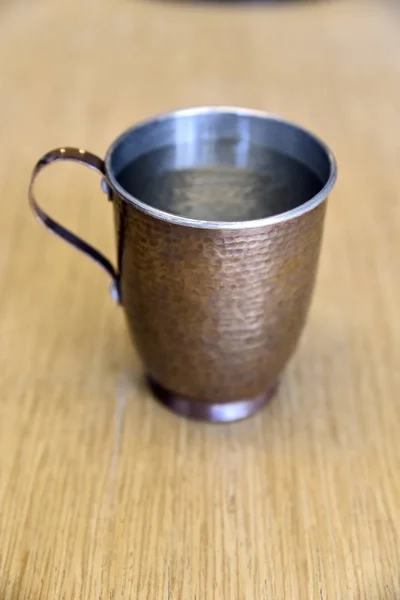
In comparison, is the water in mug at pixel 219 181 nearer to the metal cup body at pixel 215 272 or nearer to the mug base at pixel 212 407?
the metal cup body at pixel 215 272

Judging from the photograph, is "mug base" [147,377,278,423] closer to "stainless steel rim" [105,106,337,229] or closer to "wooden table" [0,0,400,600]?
"wooden table" [0,0,400,600]

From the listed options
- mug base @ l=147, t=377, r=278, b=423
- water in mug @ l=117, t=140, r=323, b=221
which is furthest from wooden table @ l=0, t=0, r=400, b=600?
water in mug @ l=117, t=140, r=323, b=221

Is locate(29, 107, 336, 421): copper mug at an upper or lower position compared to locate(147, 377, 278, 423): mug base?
upper

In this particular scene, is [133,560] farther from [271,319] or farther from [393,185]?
[393,185]

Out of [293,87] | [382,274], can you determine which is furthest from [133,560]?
[293,87]

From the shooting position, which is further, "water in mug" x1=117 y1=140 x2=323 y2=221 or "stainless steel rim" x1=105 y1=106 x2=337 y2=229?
"water in mug" x1=117 y1=140 x2=323 y2=221

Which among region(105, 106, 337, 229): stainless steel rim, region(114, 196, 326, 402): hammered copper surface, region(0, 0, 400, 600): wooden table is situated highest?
region(105, 106, 337, 229): stainless steel rim
